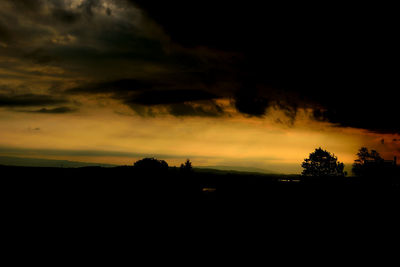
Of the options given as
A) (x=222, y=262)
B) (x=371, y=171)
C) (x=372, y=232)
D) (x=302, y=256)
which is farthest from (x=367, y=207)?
(x=371, y=171)

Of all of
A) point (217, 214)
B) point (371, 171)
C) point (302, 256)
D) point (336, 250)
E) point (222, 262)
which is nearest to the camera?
point (222, 262)

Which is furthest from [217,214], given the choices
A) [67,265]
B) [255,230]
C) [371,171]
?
[371,171]

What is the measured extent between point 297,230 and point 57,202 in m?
17.4

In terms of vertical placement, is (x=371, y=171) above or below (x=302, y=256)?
A: above

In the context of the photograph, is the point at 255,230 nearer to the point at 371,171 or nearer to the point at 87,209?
the point at 87,209

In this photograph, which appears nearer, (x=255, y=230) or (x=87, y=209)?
(x=255, y=230)

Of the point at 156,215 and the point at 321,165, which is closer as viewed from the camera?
the point at 156,215

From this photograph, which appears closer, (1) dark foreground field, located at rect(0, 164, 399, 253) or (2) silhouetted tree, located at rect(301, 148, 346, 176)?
(1) dark foreground field, located at rect(0, 164, 399, 253)

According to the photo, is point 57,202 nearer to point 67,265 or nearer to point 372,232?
point 67,265

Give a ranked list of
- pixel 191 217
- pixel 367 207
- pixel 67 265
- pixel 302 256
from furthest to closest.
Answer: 1. pixel 367 207
2. pixel 191 217
3. pixel 302 256
4. pixel 67 265

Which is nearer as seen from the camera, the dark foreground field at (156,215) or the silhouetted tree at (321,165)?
the dark foreground field at (156,215)

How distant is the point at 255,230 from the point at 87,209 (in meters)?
11.9

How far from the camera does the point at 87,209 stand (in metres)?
21.5

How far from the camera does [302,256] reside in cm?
1402
